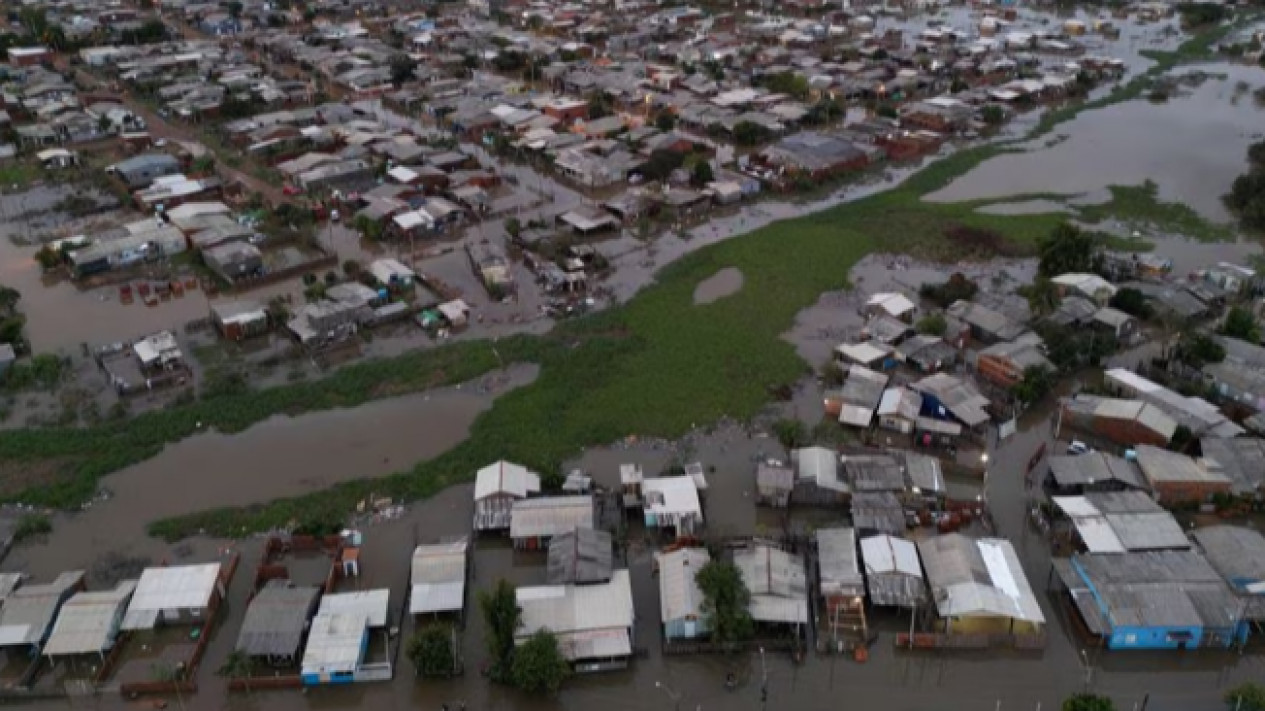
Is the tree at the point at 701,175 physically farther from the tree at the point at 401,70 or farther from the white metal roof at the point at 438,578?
the tree at the point at 401,70

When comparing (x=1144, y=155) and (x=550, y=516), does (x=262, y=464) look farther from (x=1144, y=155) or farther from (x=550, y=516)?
(x=1144, y=155)

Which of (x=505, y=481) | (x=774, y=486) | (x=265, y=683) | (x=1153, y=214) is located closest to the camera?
(x=265, y=683)

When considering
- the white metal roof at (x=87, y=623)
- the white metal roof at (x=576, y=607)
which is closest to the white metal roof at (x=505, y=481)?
the white metal roof at (x=576, y=607)

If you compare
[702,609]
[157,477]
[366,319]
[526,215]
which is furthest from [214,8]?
[702,609]

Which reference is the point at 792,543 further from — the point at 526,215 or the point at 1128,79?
the point at 1128,79

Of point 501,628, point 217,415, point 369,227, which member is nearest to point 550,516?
point 501,628

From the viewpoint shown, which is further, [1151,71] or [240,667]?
[1151,71]
